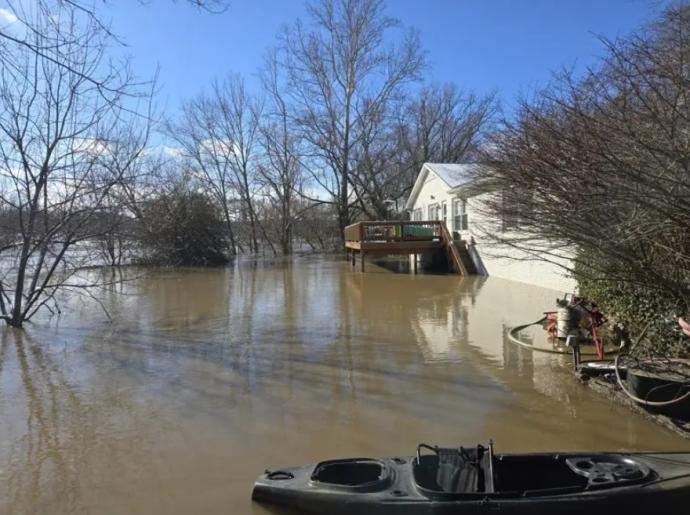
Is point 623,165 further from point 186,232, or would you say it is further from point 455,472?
point 186,232

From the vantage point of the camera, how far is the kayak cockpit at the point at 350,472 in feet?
11.6

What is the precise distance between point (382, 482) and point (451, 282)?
14.1 m

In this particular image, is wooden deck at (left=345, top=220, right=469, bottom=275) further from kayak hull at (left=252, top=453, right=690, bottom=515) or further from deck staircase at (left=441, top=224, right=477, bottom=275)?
kayak hull at (left=252, top=453, right=690, bottom=515)

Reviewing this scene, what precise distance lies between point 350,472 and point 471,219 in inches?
644

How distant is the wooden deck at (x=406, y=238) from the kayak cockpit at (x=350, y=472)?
17.0 m

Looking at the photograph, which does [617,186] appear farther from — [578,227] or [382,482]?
[382,482]

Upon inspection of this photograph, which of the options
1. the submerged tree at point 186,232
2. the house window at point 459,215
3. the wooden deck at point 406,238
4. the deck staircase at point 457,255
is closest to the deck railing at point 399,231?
the wooden deck at point 406,238

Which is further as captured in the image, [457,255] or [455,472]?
[457,255]

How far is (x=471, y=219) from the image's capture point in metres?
19.2

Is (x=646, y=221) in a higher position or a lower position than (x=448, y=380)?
higher

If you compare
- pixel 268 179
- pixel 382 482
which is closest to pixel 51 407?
pixel 382 482

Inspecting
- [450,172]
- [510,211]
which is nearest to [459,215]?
[450,172]

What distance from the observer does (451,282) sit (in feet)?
56.2

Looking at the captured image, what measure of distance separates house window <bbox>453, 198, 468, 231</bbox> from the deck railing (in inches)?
36.3
